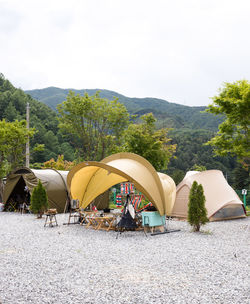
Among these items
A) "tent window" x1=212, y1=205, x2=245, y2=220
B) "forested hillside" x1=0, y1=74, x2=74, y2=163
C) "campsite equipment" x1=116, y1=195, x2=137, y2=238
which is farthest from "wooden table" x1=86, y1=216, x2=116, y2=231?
"forested hillside" x1=0, y1=74, x2=74, y2=163

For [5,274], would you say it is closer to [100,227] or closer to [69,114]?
[100,227]

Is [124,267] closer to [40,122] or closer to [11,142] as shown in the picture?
[11,142]

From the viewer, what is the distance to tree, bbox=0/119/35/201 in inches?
734

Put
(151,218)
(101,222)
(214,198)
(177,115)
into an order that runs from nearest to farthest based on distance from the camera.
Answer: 1. (151,218)
2. (101,222)
3. (214,198)
4. (177,115)

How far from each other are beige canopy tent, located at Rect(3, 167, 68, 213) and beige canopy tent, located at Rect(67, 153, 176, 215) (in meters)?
3.79

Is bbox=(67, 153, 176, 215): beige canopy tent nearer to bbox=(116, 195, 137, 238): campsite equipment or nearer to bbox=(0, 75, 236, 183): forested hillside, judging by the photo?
bbox=(116, 195, 137, 238): campsite equipment

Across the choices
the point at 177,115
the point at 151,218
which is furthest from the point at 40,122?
the point at 177,115

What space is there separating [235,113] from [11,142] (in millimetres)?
13522

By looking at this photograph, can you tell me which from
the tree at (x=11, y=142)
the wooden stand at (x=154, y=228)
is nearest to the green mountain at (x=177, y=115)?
the tree at (x=11, y=142)

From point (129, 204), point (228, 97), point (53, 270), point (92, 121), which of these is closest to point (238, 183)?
point (92, 121)

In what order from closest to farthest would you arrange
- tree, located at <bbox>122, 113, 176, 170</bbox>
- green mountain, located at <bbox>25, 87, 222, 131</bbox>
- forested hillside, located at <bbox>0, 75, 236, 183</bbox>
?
tree, located at <bbox>122, 113, 176, 170</bbox>, forested hillside, located at <bbox>0, 75, 236, 183</bbox>, green mountain, located at <bbox>25, 87, 222, 131</bbox>

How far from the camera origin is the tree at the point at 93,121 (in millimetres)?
24750

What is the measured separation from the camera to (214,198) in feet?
40.9

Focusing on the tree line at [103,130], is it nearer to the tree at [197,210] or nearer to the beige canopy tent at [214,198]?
the beige canopy tent at [214,198]
